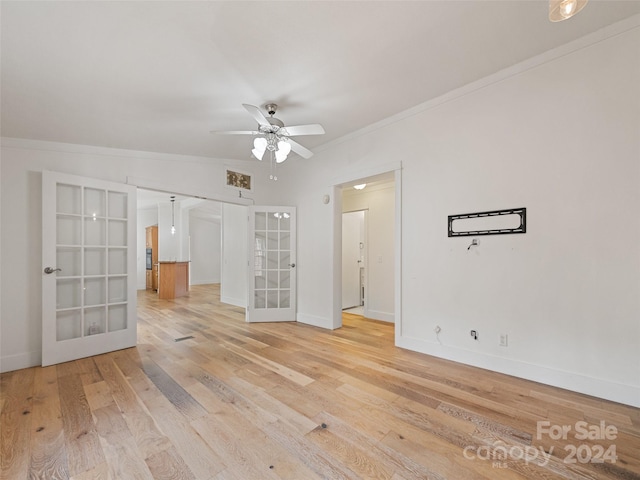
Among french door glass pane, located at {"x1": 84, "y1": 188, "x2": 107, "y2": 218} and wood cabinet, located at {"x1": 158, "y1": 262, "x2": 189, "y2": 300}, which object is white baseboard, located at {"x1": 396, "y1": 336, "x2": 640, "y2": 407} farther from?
wood cabinet, located at {"x1": 158, "y1": 262, "x2": 189, "y2": 300}

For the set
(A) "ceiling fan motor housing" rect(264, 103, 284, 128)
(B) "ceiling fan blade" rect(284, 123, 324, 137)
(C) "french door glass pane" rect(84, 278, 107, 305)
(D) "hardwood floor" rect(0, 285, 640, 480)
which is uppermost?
(A) "ceiling fan motor housing" rect(264, 103, 284, 128)

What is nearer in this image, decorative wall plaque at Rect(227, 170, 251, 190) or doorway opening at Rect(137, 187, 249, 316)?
decorative wall plaque at Rect(227, 170, 251, 190)

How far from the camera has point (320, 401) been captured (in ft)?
7.01

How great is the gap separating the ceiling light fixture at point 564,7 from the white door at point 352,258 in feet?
15.2

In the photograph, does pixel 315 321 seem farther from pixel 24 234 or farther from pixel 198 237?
pixel 198 237

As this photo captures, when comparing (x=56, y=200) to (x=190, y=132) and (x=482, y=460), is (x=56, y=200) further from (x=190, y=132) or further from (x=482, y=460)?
(x=482, y=460)

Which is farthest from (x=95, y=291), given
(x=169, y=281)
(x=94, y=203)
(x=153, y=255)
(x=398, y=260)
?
(x=153, y=255)

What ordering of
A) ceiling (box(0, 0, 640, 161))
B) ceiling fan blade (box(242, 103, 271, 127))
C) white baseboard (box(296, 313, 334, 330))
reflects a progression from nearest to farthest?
ceiling (box(0, 0, 640, 161)), ceiling fan blade (box(242, 103, 271, 127)), white baseboard (box(296, 313, 334, 330))

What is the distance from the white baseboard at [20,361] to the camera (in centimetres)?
282

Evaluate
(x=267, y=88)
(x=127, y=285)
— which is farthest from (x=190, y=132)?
(x=127, y=285)

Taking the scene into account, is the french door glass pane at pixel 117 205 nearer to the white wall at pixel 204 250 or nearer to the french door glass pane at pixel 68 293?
the french door glass pane at pixel 68 293

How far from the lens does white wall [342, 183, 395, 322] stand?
478 centimetres

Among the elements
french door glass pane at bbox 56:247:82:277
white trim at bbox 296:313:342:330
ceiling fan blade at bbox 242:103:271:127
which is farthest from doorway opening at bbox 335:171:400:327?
french door glass pane at bbox 56:247:82:277

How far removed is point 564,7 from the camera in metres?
1.26
